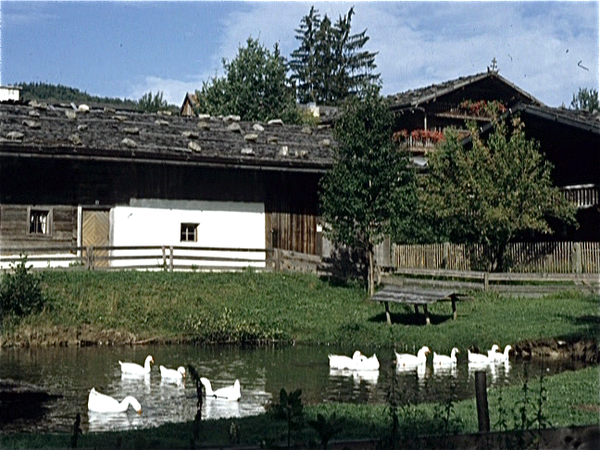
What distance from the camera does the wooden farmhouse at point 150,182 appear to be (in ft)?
110

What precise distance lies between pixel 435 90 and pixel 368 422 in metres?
43.5

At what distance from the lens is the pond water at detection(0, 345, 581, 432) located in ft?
55.2

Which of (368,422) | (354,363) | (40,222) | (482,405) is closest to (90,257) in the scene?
(40,222)

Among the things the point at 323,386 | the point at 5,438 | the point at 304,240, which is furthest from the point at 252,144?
the point at 5,438

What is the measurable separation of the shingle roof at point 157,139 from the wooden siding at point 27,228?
2086mm

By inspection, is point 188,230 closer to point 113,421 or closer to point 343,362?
point 343,362

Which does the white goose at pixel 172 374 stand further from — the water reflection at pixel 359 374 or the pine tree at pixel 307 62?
the pine tree at pixel 307 62

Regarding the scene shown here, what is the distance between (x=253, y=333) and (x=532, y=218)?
10.9m

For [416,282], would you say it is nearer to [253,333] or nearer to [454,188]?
[454,188]

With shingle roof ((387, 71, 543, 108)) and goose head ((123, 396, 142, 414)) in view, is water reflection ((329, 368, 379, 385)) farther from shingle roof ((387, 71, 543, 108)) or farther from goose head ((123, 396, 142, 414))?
shingle roof ((387, 71, 543, 108))

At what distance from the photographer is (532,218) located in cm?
3312

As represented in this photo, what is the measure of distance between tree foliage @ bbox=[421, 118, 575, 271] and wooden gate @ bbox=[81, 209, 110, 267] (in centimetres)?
1071

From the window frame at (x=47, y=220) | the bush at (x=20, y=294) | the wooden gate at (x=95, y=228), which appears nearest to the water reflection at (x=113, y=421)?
the bush at (x=20, y=294)

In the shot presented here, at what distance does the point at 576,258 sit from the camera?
3316 cm
